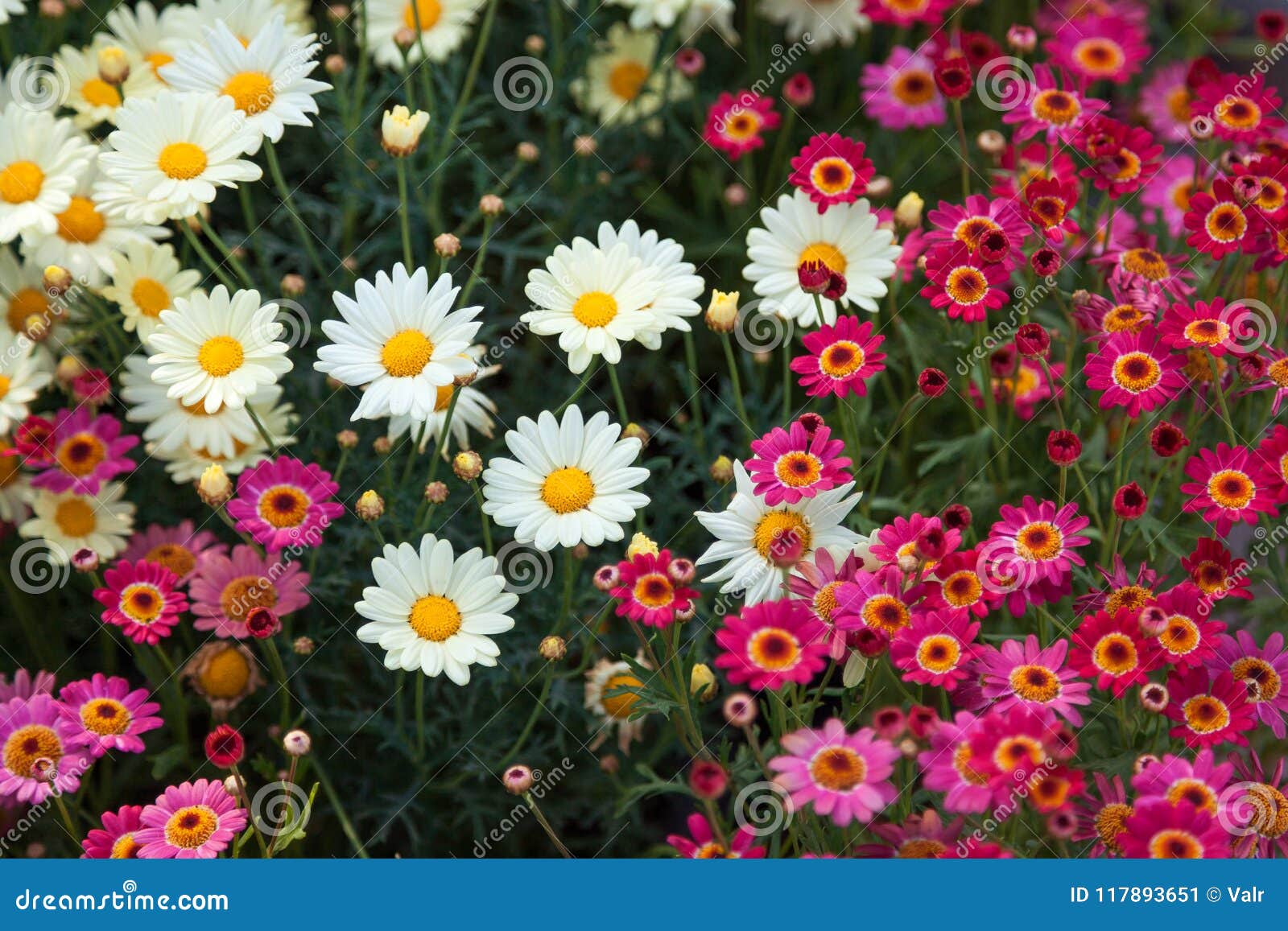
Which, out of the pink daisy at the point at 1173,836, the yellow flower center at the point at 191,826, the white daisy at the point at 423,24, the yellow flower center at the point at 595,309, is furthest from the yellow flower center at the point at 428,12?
the pink daisy at the point at 1173,836

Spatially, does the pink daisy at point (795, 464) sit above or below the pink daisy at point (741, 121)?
below

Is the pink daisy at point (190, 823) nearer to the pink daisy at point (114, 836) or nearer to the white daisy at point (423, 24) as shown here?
the pink daisy at point (114, 836)

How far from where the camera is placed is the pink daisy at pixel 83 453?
212 centimetres

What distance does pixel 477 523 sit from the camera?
223 cm

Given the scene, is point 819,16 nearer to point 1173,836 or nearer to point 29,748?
point 1173,836

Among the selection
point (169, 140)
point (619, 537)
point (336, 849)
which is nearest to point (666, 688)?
point (619, 537)

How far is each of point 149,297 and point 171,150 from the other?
1.06 feet

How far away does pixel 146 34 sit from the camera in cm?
241

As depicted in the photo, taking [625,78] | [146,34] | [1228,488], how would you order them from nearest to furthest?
[1228,488] → [146,34] → [625,78]

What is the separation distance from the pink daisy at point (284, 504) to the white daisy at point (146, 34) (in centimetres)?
88

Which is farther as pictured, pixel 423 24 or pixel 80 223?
pixel 423 24

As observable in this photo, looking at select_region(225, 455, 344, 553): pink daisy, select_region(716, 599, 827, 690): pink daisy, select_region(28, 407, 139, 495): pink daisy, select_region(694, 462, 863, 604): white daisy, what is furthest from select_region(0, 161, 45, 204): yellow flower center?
select_region(716, 599, 827, 690): pink daisy

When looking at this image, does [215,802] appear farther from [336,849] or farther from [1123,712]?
[1123,712]

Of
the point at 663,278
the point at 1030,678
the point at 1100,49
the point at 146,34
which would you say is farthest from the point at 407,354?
the point at 1100,49
